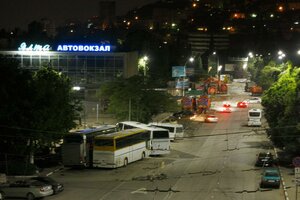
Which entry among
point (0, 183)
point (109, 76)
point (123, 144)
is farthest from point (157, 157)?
point (109, 76)

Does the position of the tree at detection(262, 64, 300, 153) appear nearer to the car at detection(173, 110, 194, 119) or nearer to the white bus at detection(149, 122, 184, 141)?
the white bus at detection(149, 122, 184, 141)

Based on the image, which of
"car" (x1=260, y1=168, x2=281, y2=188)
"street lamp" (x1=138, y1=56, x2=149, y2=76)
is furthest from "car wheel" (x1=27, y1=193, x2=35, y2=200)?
"street lamp" (x1=138, y1=56, x2=149, y2=76)

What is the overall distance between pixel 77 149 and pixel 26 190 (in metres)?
8.32

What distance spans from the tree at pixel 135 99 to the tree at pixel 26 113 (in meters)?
12.7

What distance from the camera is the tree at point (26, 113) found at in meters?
34.2

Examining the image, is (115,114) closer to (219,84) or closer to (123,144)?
(123,144)

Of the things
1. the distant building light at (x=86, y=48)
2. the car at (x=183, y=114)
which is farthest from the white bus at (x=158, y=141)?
the distant building light at (x=86, y=48)

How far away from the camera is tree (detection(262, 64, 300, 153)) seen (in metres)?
35.8

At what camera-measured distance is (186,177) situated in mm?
31672

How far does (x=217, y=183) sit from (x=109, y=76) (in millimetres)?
38867

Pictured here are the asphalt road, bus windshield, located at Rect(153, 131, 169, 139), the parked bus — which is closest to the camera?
the asphalt road

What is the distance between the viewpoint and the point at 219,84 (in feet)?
298

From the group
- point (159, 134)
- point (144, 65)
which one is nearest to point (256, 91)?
point (144, 65)

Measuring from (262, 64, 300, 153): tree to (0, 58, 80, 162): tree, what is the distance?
14.1 m
